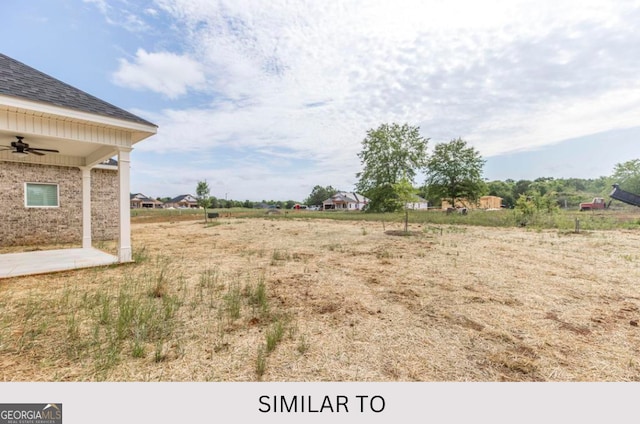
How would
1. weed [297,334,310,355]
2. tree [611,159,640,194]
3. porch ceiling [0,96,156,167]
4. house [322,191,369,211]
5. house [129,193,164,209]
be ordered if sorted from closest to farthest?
weed [297,334,310,355], porch ceiling [0,96,156,167], tree [611,159,640,194], house [129,193,164,209], house [322,191,369,211]

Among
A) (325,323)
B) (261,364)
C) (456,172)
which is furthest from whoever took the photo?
(456,172)

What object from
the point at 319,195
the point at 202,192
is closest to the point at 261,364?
the point at 202,192

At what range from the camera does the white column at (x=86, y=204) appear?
8.14 m

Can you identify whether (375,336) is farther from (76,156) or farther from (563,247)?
(76,156)

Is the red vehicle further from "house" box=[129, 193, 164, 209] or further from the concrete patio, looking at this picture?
"house" box=[129, 193, 164, 209]

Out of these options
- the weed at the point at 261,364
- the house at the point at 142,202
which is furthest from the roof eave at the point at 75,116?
the house at the point at 142,202

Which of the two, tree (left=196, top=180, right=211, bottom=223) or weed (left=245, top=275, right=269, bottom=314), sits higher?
tree (left=196, top=180, right=211, bottom=223)

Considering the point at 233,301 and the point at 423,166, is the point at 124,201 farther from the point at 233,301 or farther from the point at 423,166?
the point at 423,166

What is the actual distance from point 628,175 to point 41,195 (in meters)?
62.3

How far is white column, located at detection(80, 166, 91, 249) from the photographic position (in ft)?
26.7

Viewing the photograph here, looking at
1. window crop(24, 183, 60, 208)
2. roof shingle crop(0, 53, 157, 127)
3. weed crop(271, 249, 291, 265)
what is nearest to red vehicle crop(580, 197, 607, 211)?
weed crop(271, 249, 291, 265)

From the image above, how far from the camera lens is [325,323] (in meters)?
3.12
